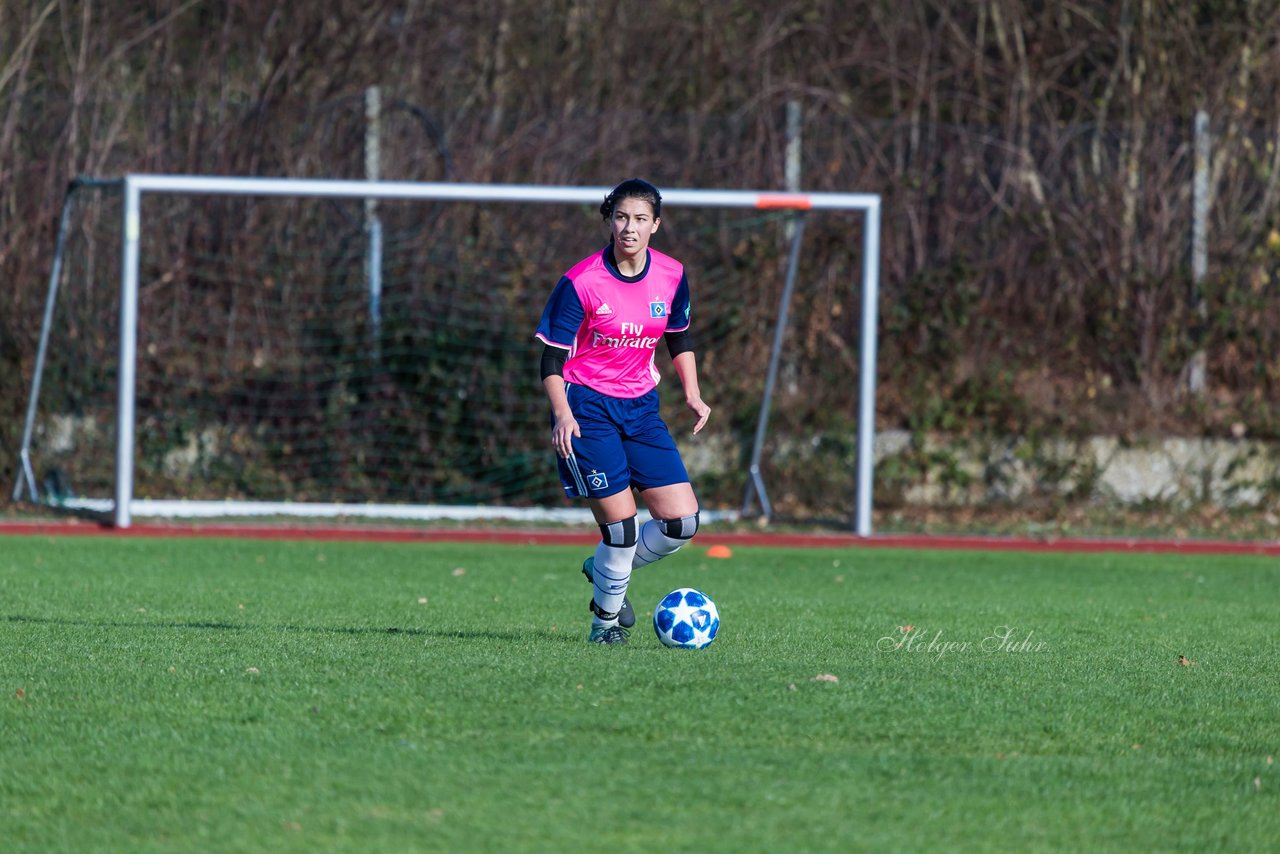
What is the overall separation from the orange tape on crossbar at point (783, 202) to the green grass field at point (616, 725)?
500 cm

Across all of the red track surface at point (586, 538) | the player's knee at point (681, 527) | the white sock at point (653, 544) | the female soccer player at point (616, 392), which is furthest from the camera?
the red track surface at point (586, 538)

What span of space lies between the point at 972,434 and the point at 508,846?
1143 centimetres

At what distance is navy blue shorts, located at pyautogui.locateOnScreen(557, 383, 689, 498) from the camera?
636 centimetres

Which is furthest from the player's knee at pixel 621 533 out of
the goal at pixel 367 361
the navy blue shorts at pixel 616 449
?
the goal at pixel 367 361

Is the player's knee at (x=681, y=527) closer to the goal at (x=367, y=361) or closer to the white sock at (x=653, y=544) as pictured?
the white sock at (x=653, y=544)

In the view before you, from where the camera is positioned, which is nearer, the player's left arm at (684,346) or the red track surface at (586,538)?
the player's left arm at (684,346)

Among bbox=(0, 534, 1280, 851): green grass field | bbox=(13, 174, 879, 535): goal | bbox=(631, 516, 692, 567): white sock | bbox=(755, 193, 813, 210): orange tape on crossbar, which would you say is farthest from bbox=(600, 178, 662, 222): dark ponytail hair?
bbox=(13, 174, 879, 535): goal

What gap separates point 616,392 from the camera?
646 centimetres

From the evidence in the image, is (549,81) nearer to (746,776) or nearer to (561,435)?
(561,435)

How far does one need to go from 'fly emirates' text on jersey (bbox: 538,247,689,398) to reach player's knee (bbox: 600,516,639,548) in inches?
19.5

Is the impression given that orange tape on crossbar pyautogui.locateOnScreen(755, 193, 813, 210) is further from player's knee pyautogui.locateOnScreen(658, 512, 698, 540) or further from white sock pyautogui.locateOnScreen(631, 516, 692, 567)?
player's knee pyautogui.locateOnScreen(658, 512, 698, 540)

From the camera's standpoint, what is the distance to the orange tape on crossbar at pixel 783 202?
12661 mm

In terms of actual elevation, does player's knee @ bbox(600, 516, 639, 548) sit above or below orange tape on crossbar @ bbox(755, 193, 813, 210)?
below

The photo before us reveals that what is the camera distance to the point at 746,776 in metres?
4.19
